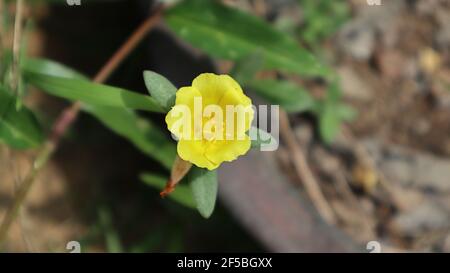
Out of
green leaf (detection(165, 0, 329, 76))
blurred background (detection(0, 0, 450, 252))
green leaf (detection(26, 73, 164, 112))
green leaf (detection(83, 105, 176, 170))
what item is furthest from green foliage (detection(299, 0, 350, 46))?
green leaf (detection(26, 73, 164, 112))

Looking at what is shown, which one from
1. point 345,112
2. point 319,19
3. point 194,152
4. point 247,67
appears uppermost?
point 319,19

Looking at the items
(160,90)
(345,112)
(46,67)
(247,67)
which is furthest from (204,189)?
(345,112)

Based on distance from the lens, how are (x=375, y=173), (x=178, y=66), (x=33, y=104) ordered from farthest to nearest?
(x=33, y=104), (x=375, y=173), (x=178, y=66)

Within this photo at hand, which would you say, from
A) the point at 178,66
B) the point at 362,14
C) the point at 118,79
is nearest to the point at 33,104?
the point at 118,79

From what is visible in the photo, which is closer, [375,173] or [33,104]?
[375,173]

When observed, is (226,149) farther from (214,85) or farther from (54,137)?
(54,137)

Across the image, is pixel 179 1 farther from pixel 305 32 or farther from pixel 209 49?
pixel 305 32
